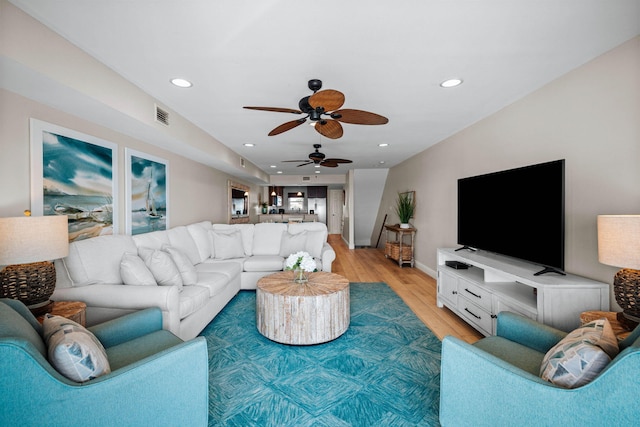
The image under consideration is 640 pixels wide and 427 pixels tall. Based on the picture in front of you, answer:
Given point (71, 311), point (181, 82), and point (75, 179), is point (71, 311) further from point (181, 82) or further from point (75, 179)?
point (181, 82)

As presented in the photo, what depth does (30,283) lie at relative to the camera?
1.58 metres

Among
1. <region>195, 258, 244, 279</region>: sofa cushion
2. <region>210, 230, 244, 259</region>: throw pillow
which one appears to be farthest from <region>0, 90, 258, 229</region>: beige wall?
<region>195, 258, 244, 279</region>: sofa cushion

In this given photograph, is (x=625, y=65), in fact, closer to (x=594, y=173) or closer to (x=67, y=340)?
(x=594, y=173)

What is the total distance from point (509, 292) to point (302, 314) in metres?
1.87

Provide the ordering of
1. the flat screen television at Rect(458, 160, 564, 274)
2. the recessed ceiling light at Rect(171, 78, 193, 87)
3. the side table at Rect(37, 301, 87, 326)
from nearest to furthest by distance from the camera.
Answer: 1. the side table at Rect(37, 301, 87, 326)
2. the flat screen television at Rect(458, 160, 564, 274)
3. the recessed ceiling light at Rect(171, 78, 193, 87)

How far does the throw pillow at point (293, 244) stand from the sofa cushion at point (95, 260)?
2.29 metres

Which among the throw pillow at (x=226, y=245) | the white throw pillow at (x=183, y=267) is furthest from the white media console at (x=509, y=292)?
the throw pillow at (x=226, y=245)

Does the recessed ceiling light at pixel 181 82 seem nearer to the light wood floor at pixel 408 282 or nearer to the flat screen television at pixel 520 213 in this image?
the flat screen television at pixel 520 213

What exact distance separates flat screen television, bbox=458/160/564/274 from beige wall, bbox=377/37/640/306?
0.23m

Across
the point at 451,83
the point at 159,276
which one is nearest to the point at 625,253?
the point at 451,83

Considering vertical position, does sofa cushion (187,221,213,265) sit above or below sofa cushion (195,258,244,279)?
above

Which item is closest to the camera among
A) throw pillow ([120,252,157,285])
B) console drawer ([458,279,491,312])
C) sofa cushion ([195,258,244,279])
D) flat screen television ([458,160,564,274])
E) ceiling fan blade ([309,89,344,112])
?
ceiling fan blade ([309,89,344,112])

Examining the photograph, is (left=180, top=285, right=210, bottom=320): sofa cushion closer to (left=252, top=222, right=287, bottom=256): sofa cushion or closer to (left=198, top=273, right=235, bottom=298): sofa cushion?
(left=198, top=273, right=235, bottom=298): sofa cushion

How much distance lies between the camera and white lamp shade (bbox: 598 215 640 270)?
1435 mm
